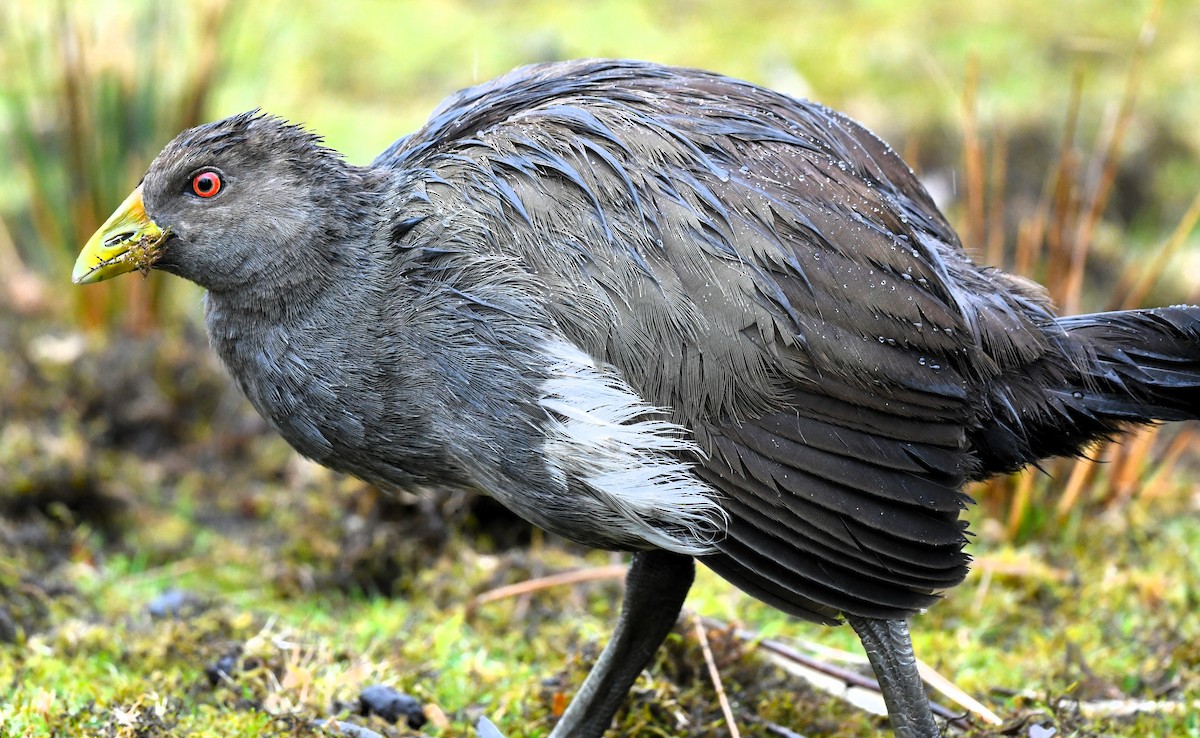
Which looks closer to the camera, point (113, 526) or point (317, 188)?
point (317, 188)

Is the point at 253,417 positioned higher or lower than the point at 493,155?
lower

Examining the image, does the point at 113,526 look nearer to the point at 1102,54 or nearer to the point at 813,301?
the point at 813,301

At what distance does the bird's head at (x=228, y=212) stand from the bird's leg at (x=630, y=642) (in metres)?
1.32

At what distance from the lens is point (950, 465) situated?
3.29 meters

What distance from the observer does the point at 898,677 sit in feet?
11.2

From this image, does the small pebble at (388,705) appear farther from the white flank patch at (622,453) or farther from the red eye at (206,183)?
the red eye at (206,183)

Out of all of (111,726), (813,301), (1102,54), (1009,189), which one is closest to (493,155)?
(813,301)

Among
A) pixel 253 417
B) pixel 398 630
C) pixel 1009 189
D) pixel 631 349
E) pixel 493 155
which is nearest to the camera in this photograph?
pixel 631 349

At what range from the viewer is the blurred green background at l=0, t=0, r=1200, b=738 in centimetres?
411

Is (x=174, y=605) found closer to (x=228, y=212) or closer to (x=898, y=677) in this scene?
(x=228, y=212)

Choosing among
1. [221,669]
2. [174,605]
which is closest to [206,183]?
[221,669]

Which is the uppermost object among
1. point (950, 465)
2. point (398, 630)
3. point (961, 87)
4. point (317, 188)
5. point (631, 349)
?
A: point (961, 87)

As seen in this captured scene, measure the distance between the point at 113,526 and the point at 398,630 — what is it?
5.62 ft

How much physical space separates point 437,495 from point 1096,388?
9.19 feet
